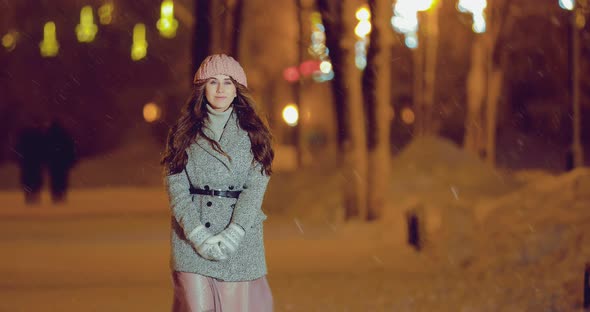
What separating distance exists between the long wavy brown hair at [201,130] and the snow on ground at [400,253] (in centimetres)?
477

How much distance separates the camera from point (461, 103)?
220 ft

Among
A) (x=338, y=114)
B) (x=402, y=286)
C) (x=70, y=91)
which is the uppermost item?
(x=70, y=91)

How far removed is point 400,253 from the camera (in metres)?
14.8

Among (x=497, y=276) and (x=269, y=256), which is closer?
(x=497, y=276)

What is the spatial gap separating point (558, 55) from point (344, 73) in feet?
112

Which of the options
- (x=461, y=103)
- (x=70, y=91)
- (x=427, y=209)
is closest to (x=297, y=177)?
(x=427, y=209)

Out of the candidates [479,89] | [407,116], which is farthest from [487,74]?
[407,116]

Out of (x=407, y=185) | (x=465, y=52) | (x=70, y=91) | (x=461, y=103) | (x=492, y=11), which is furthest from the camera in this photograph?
(x=461, y=103)

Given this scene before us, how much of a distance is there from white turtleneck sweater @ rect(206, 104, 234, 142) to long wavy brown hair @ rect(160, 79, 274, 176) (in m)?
0.03

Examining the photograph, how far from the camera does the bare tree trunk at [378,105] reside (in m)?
18.5

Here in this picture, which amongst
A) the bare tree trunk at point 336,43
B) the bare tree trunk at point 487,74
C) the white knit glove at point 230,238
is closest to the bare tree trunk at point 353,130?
the bare tree trunk at point 336,43

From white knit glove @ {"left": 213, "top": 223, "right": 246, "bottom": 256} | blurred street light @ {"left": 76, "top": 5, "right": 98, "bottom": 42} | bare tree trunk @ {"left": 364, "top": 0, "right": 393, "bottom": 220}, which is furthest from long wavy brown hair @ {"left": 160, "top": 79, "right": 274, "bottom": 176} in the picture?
blurred street light @ {"left": 76, "top": 5, "right": 98, "bottom": 42}

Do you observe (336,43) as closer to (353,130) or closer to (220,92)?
(353,130)

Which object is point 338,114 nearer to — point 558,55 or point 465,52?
point 558,55
